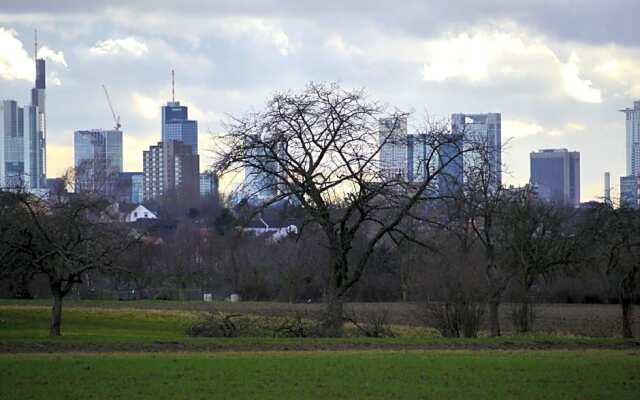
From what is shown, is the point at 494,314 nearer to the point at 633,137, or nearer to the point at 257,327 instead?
the point at 257,327

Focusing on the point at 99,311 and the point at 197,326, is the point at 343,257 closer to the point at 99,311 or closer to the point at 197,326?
the point at 197,326

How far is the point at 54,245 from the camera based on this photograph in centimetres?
3541

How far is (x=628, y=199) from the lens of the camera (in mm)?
45250

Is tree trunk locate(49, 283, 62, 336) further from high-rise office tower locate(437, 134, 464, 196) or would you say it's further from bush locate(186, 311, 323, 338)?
high-rise office tower locate(437, 134, 464, 196)

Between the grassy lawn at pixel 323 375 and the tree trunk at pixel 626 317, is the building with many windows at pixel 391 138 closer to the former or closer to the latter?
the grassy lawn at pixel 323 375

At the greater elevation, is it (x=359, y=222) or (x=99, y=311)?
(x=359, y=222)

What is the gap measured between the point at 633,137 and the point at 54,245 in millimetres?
118803

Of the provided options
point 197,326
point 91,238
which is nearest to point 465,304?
point 197,326

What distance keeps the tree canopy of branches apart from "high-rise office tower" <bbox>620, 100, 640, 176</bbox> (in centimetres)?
9869

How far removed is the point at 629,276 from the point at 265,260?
39.8m

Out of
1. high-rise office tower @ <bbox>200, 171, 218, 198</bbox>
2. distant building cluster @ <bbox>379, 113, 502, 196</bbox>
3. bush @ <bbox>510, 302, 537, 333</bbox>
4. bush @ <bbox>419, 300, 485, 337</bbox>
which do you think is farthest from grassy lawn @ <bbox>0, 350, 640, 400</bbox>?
bush @ <bbox>510, 302, 537, 333</bbox>

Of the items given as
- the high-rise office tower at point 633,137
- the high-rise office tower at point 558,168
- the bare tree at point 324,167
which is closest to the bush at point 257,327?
the bare tree at point 324,167

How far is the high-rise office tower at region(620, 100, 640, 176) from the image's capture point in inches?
5223

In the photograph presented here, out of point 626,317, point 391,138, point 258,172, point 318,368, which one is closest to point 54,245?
point 258,172
